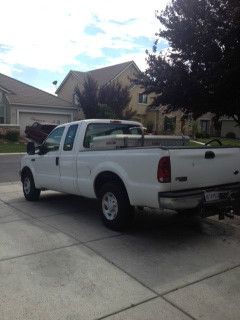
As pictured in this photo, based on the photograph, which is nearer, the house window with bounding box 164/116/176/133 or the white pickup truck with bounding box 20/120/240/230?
the white pickup truck with bounding box 20/120/240/230

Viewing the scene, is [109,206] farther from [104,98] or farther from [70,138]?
[104,98]

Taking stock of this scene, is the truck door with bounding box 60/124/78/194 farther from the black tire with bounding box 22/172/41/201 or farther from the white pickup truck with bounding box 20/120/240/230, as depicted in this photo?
the black tire with bounding box 22/172/41/201

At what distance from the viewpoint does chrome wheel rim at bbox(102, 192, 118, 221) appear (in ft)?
21.4

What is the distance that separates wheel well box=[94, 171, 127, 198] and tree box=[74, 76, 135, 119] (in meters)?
28.0

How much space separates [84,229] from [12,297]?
2.63 m

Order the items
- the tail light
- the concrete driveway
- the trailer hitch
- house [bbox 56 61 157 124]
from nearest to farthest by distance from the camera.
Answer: the concrete driveway, the tail light, the trailer hitch, house [bbox 56 61 157 124]

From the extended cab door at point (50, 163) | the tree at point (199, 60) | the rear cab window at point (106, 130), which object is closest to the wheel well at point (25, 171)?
the extended cab door at point (50, 163)

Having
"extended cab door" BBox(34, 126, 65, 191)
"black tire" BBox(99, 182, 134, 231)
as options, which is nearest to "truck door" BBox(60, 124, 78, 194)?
"extended cab door" BBox(34, 126, 65, 191)

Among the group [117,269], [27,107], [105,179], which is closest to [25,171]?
[105,179]

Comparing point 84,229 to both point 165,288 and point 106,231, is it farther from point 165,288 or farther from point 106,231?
point 165,288

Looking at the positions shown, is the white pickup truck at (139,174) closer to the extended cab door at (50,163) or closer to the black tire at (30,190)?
the extended cab door at (50,163)

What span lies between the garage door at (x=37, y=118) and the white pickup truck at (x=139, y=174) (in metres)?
27.0

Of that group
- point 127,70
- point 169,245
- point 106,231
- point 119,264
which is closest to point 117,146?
point 106,231

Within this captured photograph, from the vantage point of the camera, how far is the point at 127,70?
42031 millimetres
